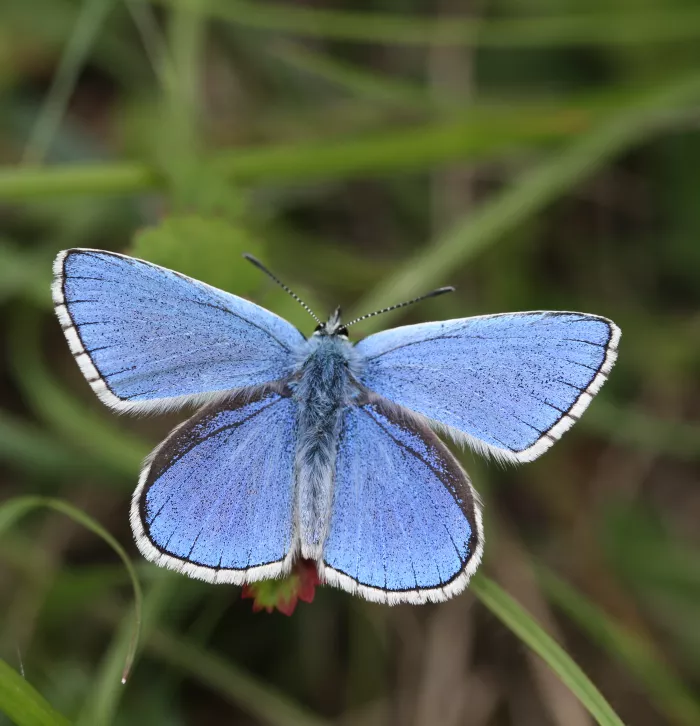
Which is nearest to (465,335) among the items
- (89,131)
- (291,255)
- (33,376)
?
(291,255)

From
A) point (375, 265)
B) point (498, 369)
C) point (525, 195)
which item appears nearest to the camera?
point (498, 369)

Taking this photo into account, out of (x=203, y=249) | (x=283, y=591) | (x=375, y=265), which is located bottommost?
(x=283, y=591)

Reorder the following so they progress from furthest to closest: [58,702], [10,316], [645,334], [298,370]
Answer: [645,334] < [10,316] < [58,702] < [298,370]

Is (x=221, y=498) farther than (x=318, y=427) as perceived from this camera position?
No

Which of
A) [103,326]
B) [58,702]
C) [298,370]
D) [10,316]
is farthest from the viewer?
[10,316]

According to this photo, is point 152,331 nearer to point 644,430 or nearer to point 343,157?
point 343,157

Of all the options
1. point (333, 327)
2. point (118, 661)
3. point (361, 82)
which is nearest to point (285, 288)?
point (333, 327)

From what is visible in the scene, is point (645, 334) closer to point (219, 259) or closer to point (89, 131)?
point (219, 259)

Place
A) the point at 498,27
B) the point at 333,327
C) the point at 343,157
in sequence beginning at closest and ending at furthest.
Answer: the point at 333,327 < the point at 343,157 < the point at 498,27

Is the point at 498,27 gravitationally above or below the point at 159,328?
above
